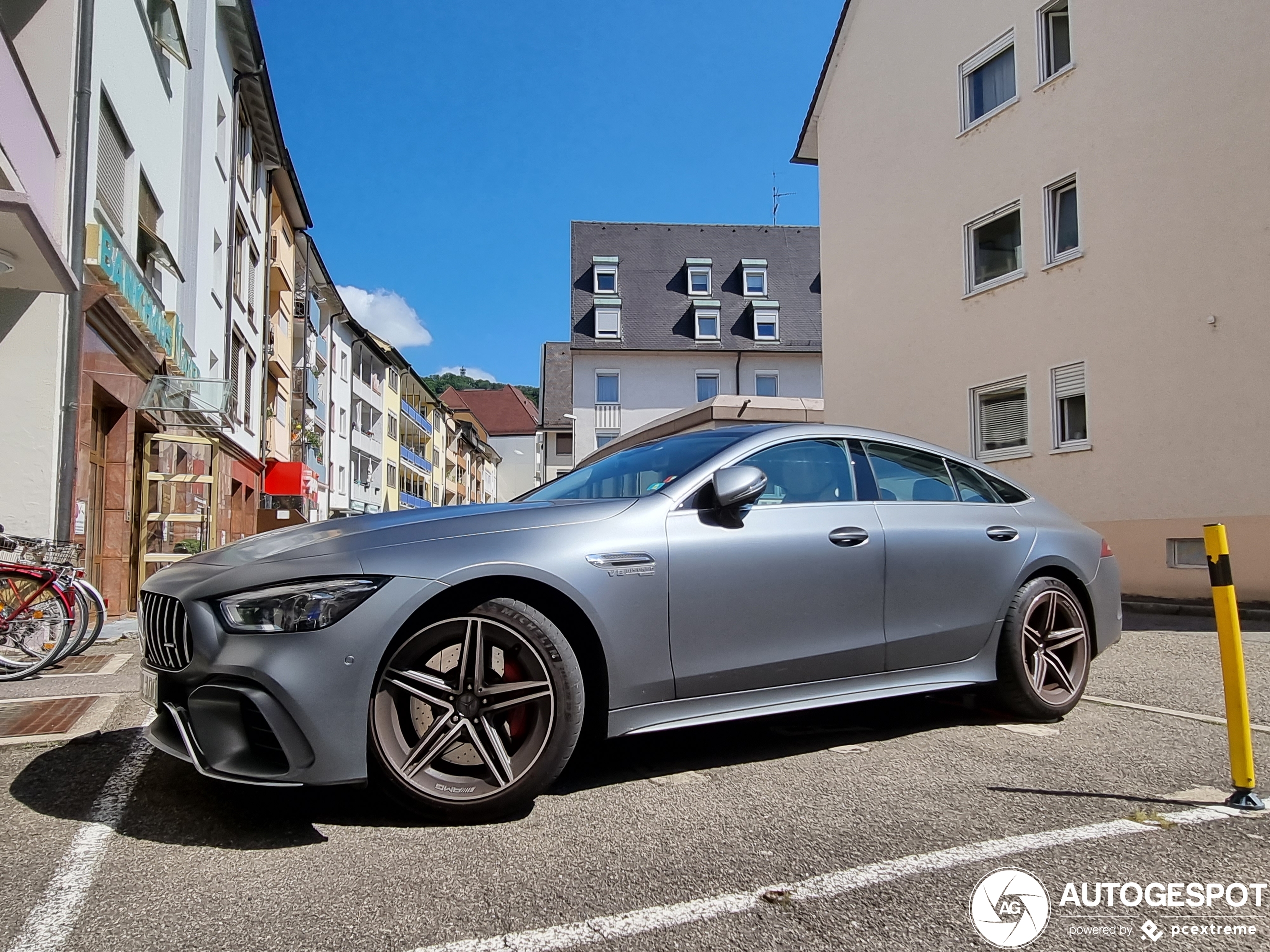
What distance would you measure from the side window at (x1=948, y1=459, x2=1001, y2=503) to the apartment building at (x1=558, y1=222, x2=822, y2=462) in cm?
3877

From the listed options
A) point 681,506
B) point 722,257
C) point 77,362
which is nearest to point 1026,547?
point 681,506

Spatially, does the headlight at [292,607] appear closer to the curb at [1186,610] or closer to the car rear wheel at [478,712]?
the car rear wheel at [478,712]

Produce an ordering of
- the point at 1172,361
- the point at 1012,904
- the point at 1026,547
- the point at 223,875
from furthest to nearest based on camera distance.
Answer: the point at 1172,361 < the point at 1026,547 < the point at 223,875 < the point at 1012,904

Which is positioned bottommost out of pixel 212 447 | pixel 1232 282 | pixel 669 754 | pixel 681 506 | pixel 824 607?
pixel 669 754

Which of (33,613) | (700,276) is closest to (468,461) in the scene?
(700,276)

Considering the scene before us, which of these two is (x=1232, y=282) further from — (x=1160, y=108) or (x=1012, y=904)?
(x=1012, y=904)

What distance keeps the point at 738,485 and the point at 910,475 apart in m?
1.34

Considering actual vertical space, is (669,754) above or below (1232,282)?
below

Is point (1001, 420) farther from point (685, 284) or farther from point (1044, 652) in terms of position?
point (685, 284)

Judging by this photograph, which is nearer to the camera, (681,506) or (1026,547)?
(681,506)

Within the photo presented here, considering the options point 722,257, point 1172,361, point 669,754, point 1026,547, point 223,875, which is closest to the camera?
point 223,875

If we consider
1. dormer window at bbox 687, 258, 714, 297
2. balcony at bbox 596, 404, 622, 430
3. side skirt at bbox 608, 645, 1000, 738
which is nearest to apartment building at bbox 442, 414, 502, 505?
balcony at bbox 596, 404, 622, 430

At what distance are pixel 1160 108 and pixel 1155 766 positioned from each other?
11.6 m

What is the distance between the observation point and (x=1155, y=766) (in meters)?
3.84
